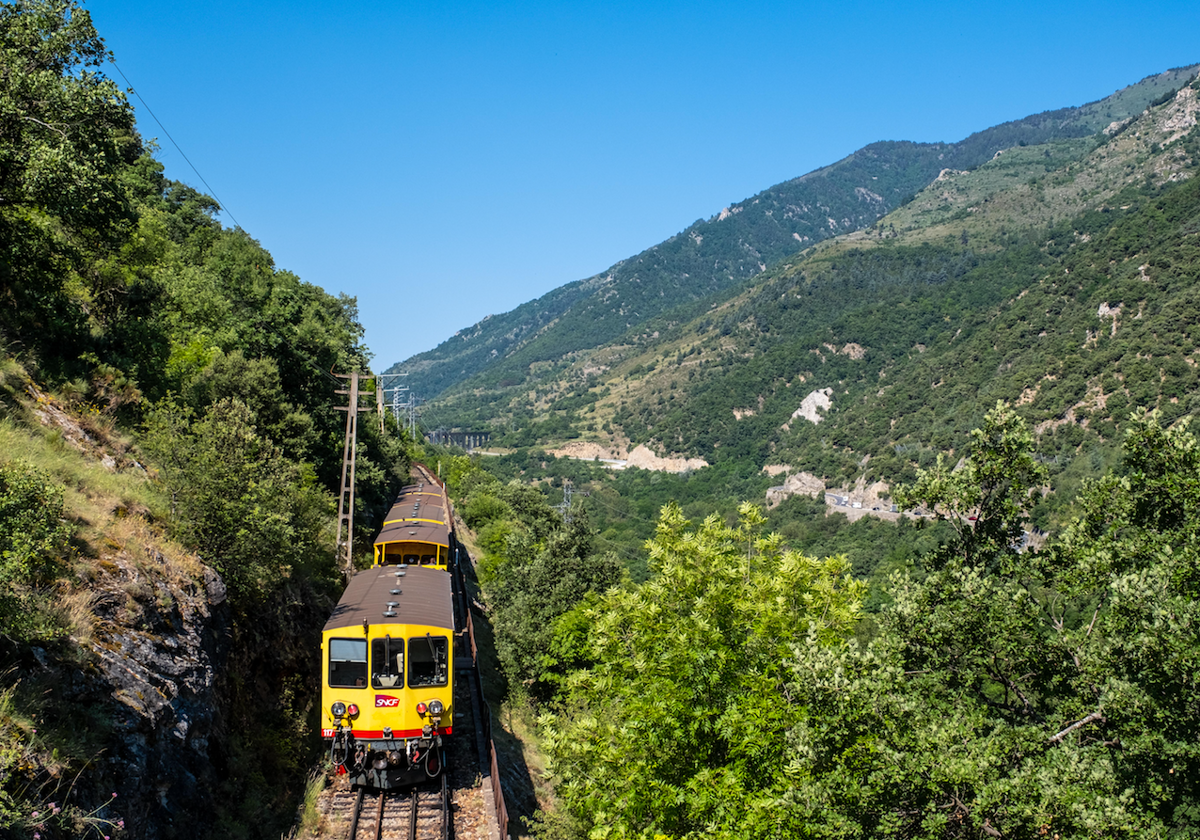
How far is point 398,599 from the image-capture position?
16172 millimetres

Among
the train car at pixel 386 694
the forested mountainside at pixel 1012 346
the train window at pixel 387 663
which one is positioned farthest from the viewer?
Answer: the forested mountainside at pixel 1012 346

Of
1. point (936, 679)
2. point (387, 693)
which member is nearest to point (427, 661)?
point (387, 693)

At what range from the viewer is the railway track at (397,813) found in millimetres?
13281

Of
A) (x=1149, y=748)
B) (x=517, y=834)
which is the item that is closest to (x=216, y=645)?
(x=517, y=834)

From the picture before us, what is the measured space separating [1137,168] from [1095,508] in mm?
195265

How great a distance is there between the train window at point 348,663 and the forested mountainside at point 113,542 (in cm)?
191

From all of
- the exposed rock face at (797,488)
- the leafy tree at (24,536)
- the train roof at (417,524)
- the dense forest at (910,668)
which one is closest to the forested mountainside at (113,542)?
the leafy tree at (24,536)

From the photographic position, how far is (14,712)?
770 centimetres

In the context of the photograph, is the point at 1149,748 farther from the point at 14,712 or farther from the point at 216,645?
the point at 216,645

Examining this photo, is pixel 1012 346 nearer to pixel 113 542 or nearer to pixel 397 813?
pixel 397 813

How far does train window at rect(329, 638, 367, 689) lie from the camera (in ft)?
47.0

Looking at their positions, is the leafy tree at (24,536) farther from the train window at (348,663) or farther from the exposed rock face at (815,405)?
the exposed rock face at (815,405)

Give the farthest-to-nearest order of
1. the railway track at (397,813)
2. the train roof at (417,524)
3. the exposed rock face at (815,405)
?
the exposed rock face at (815,405) < the train roof at (417,524) < the railway track at (397,813)

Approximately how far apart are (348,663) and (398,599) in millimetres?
2028
